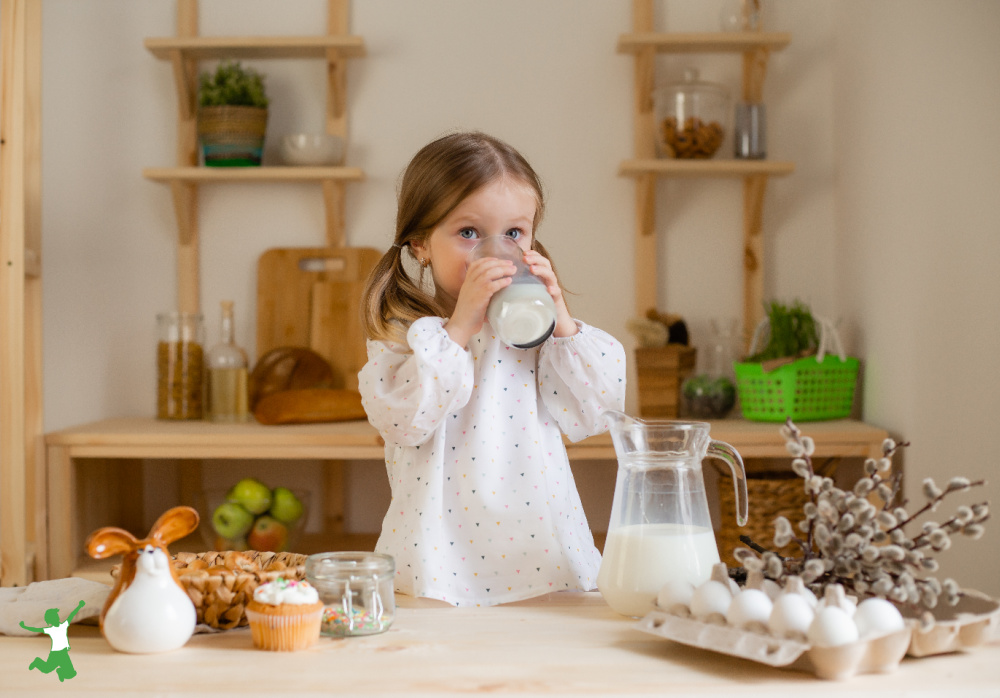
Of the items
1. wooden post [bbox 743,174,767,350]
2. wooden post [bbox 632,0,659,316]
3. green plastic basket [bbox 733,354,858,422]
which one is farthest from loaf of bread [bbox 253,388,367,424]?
wooden post [bbox 743,174,767,350]

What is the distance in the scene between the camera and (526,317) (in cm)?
92

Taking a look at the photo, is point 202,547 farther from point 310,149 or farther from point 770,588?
point 770,588

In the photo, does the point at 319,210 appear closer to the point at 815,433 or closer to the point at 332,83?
the point at 332,83

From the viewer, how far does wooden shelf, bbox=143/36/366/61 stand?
Result: 7.57 feet

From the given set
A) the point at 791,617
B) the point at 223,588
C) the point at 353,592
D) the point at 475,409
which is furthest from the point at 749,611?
the point at 475,409

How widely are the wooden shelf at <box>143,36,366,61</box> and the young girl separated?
1.25 meters

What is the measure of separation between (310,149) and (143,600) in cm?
179

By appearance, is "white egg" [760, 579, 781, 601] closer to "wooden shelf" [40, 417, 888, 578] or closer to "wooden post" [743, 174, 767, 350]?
"wooden shelf" [40, 417, 888, 578]

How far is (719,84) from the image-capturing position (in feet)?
7.71

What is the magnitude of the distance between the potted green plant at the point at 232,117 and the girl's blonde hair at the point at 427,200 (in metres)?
1.24

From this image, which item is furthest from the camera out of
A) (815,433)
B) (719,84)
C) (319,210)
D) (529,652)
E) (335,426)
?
(319,210)

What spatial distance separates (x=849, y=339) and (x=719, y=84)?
727 mm

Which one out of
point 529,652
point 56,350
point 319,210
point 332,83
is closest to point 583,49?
point 332,83

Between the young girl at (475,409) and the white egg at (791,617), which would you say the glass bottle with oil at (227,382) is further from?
the white egg at (791,617)
